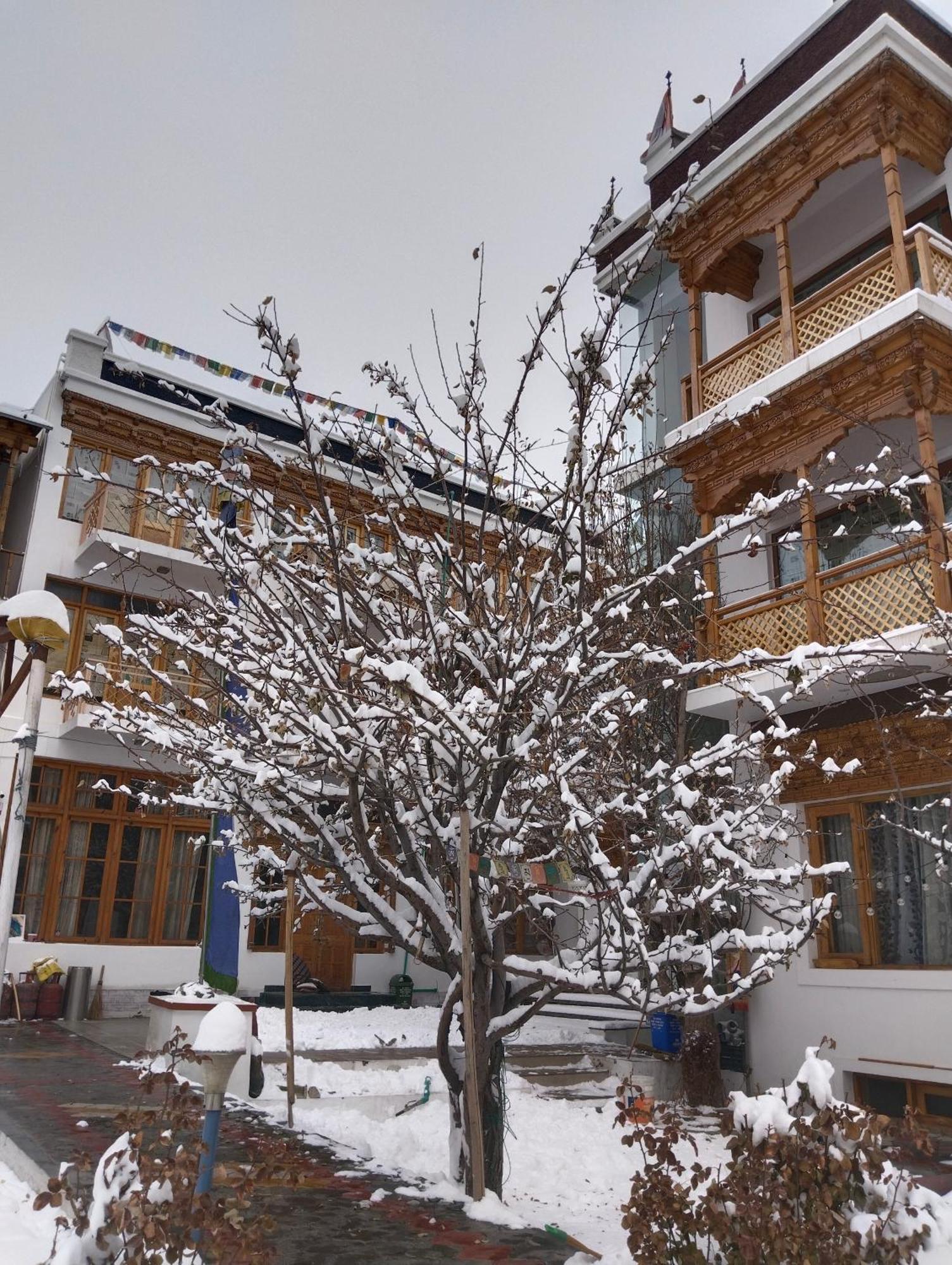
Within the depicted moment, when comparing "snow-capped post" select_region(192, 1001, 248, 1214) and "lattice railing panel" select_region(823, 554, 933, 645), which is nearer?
"snow-capped post" select_region(192, 1001, 248, 1214)

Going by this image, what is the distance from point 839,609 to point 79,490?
13409mm

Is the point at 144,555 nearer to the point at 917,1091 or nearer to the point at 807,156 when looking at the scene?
the point at 807,156

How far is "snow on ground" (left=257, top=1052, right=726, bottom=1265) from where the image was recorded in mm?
6207

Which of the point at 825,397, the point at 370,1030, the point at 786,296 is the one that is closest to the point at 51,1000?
the point at 370,1030

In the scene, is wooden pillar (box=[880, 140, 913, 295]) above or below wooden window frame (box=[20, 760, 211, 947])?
above

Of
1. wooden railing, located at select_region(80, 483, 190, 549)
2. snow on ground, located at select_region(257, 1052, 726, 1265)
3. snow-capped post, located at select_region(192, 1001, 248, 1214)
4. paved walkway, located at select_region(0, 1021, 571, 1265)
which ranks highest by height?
wooden railing, located at select_region(80, 483, 190, 549)

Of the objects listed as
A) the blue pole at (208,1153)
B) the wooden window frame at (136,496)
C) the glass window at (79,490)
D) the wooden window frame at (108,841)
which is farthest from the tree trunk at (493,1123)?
the glass window at (79,490)

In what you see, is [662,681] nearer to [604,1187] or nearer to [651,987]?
[651,987]

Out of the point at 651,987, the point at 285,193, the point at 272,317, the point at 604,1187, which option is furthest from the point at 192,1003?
the point at 285,193

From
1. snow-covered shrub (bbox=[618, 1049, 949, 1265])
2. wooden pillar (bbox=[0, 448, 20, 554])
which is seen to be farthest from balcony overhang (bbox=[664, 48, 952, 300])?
wooden pillar (bbox=[0, 448, 20, 554])

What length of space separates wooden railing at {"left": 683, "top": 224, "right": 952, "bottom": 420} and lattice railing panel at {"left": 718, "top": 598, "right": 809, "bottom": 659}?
3.12m

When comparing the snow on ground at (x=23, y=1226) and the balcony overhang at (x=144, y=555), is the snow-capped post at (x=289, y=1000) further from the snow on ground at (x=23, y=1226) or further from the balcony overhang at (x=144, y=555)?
the balcony overhang at (x=144, y=555)

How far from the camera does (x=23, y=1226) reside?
4.89 m

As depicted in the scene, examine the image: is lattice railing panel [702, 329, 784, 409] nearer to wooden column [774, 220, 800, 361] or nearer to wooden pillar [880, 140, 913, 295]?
wooden column [774, 220, 800, 361]
